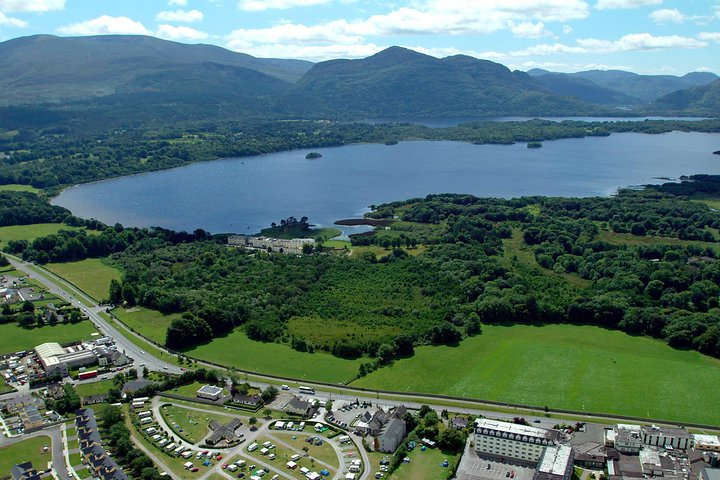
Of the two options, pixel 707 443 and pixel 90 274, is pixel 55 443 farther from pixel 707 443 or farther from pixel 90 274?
pixel 707 443

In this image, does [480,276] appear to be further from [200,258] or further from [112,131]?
[112,131]

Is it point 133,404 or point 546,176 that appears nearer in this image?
point 133,404

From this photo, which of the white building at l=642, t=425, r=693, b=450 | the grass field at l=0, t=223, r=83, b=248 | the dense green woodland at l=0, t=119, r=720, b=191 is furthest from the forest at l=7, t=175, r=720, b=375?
the dense green woodland at l=0, t=119, r=720, b=191

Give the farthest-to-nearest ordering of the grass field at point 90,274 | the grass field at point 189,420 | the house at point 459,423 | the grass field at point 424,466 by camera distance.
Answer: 1. the grass field at point 90,274
2. the grass field at point 189,420
3. the house at point 459,423
4. the grass field at point 424,466

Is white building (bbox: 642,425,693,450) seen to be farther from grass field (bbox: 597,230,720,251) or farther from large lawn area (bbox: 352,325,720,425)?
grass field (bbox: 597,230,720,251)

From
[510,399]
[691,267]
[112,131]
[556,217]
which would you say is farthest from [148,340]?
[112,131]

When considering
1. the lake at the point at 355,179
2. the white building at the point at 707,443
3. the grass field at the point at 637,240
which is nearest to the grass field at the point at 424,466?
the white building at the point at 707,443

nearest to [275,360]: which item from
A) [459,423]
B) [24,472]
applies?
[459,423]

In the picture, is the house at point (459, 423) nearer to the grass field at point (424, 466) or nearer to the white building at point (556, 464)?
the grass field at point (424, 466)
